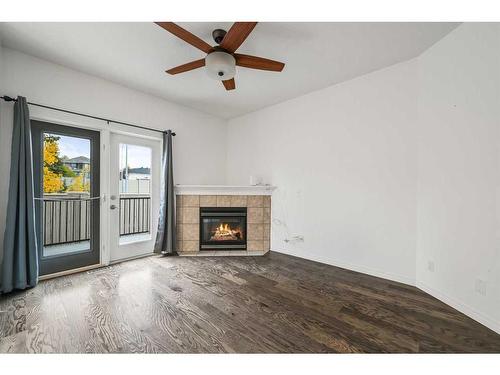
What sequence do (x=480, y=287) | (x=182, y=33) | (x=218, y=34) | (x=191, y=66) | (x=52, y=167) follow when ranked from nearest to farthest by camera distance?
(x=182, y=33)
(x=480, y=287)
(x=218, y=34)
(x=191, y=66)
(x=52, y=167)

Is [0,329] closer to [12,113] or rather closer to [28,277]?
[28,277]

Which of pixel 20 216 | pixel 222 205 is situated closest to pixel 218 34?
pixel 222 205

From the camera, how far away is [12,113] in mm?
2252

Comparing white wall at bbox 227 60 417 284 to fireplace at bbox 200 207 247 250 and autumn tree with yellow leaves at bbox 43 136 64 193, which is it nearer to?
fireplace at bbox 200 207 247 250

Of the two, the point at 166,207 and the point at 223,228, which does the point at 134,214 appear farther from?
the point at 223,228

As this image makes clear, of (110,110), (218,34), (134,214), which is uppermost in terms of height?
(218,34)

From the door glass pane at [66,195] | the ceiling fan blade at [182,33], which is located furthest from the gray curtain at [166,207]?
the ceiling fan blade at [182,33]

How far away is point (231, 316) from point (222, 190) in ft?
7.20

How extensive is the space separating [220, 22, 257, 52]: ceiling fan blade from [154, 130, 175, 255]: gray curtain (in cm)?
203

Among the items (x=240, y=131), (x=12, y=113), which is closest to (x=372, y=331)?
(x=240, y=131)

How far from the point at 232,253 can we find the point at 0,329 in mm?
2547

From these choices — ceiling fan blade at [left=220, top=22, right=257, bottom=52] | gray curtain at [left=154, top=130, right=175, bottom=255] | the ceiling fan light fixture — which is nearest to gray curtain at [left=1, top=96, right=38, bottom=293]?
gray curtain at [left=154, top=130, right=175, bottom=255]

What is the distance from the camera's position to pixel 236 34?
164cm

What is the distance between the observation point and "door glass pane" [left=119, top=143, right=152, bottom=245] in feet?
10.5
